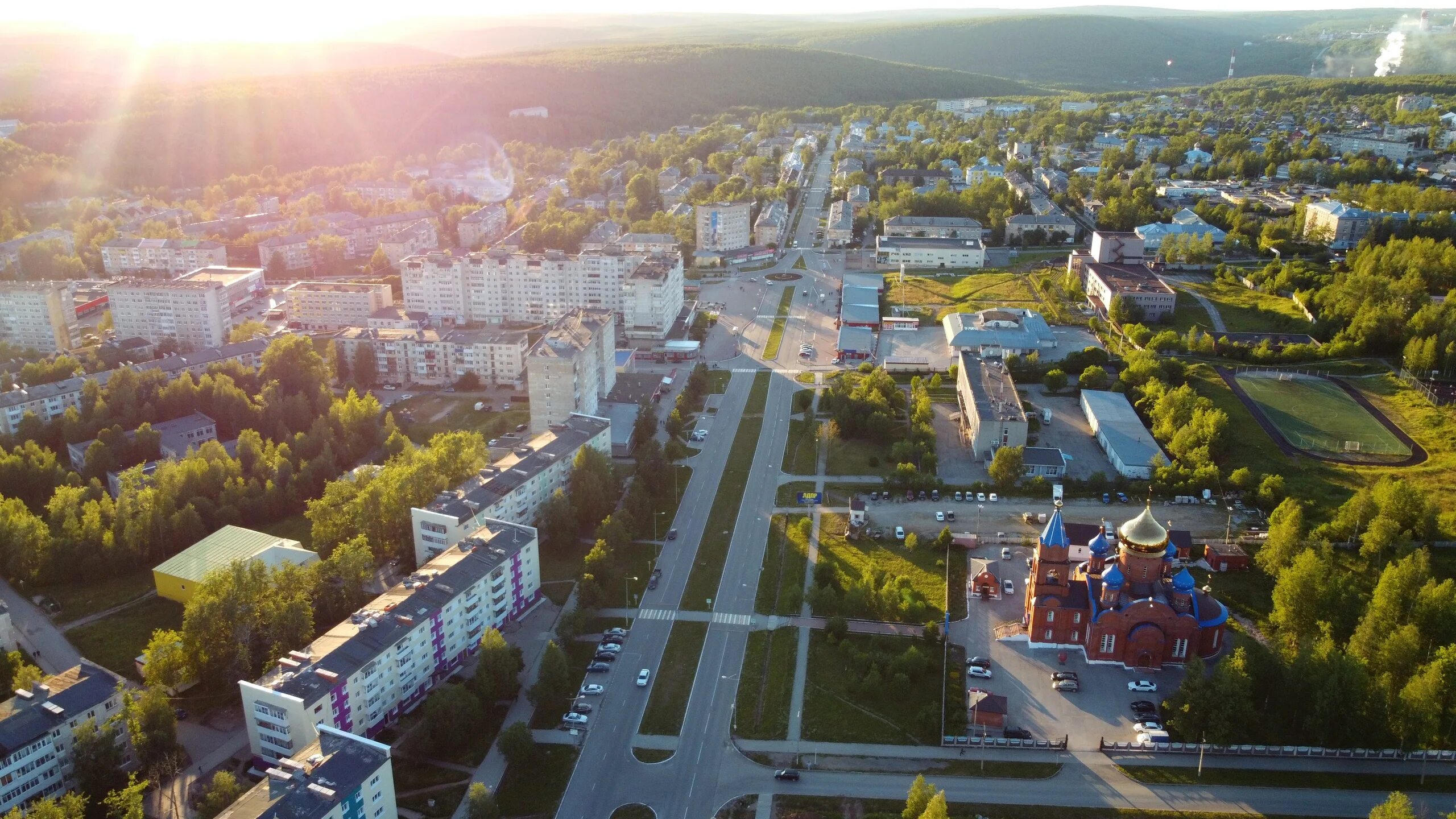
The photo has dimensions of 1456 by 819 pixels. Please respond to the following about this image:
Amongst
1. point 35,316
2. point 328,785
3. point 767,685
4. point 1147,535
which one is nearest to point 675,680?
point 767,685

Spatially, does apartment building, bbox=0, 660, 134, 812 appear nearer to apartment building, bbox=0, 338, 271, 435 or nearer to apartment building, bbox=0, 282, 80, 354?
apartment building, bbox=0, 338, 271, 435

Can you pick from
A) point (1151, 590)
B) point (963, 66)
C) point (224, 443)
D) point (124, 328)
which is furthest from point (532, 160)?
point (963, 66)

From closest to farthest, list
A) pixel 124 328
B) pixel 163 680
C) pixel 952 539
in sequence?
1. pixel 163 680
2. pixel 952 539
3. pixel 124 328

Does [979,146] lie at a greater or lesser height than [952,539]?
greater

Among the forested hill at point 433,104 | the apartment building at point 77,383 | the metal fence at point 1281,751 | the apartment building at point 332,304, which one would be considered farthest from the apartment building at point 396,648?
the forested hill at point 433,104

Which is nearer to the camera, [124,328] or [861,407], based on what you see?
[861,407]

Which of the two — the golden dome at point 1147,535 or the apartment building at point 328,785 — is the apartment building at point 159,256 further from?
the golden dome at point 1147,535

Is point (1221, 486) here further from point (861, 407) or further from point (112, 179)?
point (112, 179)

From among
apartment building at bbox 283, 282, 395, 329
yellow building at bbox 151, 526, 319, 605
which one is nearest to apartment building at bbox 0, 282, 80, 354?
apartment building at bbox 283, 282, 395, 329
